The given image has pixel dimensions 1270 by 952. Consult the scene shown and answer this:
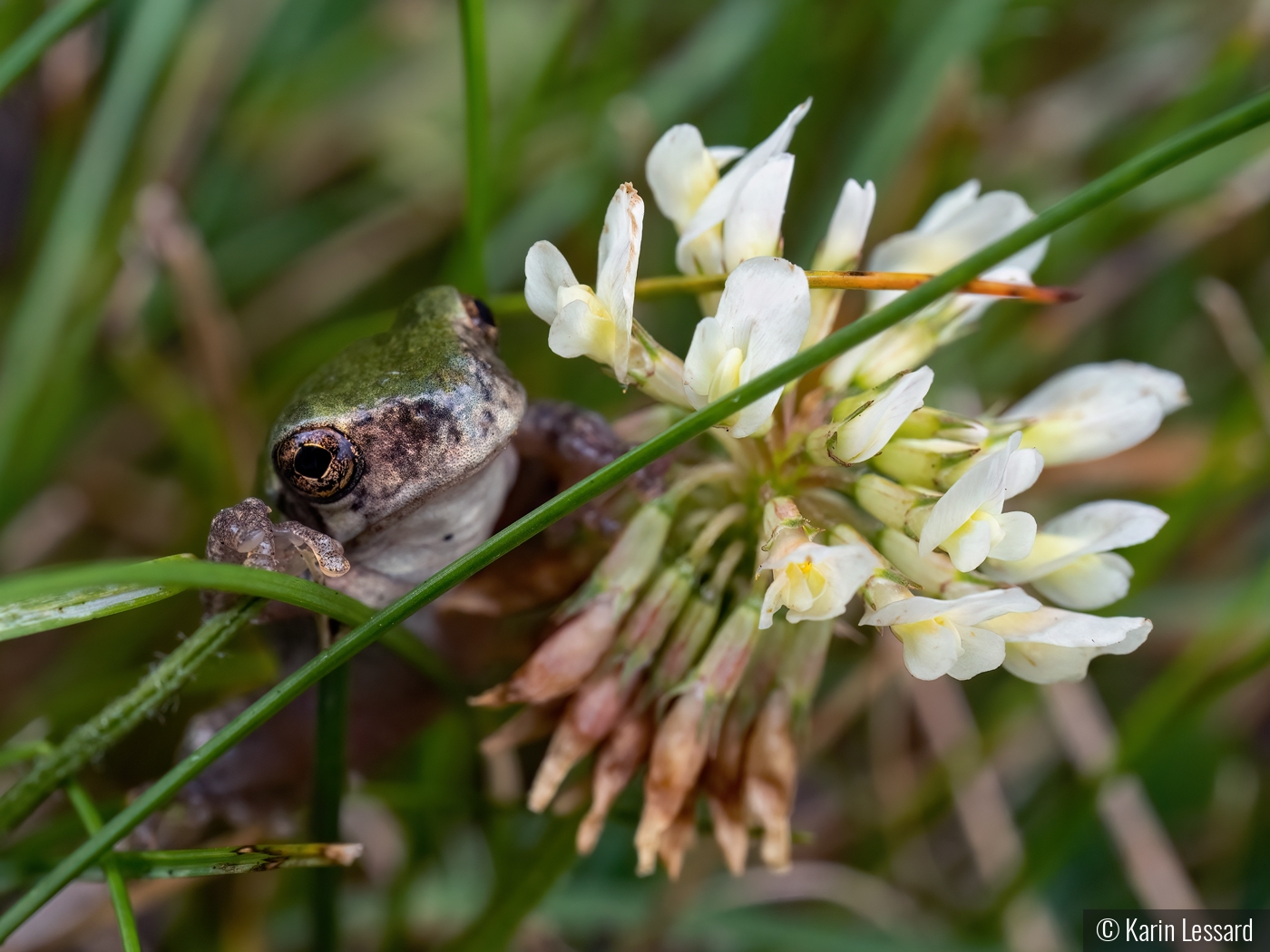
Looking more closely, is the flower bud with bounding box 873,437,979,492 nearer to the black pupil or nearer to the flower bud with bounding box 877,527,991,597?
the flower bud with bounding box 877,527,991,597

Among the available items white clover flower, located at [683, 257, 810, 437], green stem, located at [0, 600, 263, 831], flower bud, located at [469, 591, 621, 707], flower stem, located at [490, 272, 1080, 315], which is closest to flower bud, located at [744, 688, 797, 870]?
flower bud, located at [469, 591, 621, 707]

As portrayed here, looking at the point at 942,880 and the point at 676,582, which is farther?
the point at 942,880

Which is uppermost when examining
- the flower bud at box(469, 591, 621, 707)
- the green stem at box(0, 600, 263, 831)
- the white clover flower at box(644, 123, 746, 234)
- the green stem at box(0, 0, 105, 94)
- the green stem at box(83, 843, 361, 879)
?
the green stem at box(0, 0, 105, 94)

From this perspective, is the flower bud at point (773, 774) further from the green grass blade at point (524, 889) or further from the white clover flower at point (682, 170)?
the white clover flower at point (682, 170)

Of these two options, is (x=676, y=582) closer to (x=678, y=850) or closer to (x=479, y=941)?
(x=678, y=850)

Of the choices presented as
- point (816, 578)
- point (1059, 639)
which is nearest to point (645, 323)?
point (816, 578)

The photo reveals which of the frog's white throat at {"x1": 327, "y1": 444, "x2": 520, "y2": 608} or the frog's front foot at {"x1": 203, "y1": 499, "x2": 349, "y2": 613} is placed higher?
the frog's white throat at {"x1": 327, "y1": 444, "x2": 520, "y2": 608}

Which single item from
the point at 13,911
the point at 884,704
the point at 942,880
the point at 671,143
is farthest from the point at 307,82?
the point at 942,880
